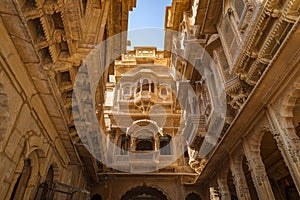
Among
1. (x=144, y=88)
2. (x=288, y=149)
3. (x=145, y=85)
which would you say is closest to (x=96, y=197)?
(x=144, y=88)

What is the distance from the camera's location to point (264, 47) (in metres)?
5.12

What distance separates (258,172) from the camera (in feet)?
21.1

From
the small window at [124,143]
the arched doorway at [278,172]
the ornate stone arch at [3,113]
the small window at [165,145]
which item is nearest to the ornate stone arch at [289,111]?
the arched doorway at [278,172]

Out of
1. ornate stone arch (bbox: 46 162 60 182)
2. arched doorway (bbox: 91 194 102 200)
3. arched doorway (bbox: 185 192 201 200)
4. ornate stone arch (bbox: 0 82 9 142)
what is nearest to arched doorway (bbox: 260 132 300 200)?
arched doorway (bbox: 185 192 201 200)

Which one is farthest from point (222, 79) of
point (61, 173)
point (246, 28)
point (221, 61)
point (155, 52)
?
point (155, 52)

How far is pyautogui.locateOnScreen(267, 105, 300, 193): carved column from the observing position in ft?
15.3

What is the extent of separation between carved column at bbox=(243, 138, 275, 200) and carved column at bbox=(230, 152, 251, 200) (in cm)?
97

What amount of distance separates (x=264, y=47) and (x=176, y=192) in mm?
10665

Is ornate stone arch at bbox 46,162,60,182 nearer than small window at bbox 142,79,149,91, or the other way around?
ornate stone arch at bbox 46,162,60,182

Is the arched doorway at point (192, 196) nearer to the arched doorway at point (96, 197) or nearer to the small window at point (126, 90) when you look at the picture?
the arched doorway at point (96, 197)

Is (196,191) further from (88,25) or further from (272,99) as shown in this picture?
(88,25)

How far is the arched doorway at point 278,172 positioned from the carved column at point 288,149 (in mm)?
3524

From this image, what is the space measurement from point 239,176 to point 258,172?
163cm

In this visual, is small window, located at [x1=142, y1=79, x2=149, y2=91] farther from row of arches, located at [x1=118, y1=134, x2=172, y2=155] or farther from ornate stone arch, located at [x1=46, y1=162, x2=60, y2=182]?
ornate stone arch, located at [x1=46, y1=162, x2=60, y2=182]
